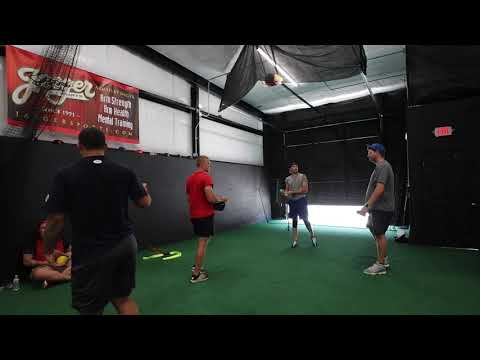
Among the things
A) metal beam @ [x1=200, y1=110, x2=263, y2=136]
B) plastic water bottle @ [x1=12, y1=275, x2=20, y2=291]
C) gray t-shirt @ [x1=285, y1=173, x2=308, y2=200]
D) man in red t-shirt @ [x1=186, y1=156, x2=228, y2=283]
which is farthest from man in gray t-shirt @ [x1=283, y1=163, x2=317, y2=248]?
plastic water bottle @ [x1=12, y1=275, x2=20, y2=291]

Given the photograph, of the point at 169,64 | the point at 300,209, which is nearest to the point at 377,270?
the point at 300,209

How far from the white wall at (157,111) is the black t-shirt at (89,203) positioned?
2918mm

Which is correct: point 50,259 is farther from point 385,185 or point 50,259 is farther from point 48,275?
point 385,185

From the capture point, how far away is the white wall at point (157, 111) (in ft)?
13.9

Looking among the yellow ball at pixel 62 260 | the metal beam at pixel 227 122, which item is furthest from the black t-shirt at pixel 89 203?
the metal beam at pixel 227 122

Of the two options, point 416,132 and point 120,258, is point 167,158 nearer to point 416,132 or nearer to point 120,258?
point 120,258

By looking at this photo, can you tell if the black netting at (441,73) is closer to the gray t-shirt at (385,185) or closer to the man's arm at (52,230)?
the gray t-shirt at (385,185)

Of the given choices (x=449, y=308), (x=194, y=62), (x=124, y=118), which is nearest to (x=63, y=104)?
(x=124, y=118)

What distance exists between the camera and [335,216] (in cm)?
809

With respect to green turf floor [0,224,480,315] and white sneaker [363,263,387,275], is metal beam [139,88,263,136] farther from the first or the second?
white sneaker [363,263,387,275]

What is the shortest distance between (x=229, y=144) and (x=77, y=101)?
4.45 metres

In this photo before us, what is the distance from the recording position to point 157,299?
256 cm

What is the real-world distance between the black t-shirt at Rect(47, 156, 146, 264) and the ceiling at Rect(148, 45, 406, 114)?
416cm

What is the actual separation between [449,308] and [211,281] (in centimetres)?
242
